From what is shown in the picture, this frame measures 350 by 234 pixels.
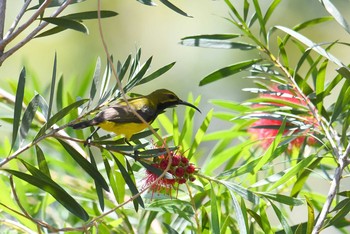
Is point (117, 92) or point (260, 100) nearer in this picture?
point (117, 92)

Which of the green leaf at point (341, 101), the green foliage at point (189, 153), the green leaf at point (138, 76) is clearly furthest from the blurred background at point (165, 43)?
the green leaf at point (138, 76)

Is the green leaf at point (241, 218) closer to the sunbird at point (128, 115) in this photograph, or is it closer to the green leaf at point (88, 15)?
the sunbird at point (128, 115)

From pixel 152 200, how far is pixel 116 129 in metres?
0.13

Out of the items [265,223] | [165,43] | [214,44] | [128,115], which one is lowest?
[165,43]

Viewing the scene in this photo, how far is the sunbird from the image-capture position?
1.01 meters

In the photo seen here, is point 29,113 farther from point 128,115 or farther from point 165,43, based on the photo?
point 165,43

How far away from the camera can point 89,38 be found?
10.9ft

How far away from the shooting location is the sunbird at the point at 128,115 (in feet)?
3.31

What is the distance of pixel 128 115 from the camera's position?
3.64 ft

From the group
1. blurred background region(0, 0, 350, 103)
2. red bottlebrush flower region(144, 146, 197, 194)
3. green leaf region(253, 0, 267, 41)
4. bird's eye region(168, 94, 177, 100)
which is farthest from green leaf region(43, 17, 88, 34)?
blurred background region(0, 0, 350, 103)

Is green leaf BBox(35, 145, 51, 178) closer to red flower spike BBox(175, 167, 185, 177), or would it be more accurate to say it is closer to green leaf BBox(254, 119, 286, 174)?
red flower spike BBox(175, 167, 185, 177)

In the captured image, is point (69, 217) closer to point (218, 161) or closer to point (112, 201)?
point (112, 201)

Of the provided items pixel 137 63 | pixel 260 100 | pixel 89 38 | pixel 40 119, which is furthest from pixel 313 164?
pixel 89 38

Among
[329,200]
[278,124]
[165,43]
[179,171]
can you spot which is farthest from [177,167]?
[165,43]
